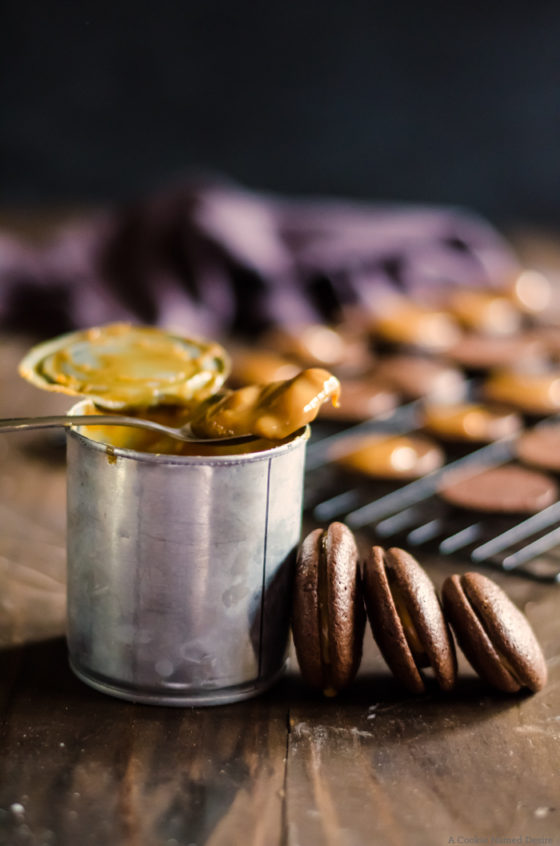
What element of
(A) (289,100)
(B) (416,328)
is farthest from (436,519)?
(A) (289,100)

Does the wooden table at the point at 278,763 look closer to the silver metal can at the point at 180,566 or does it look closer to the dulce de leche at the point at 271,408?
the silver metal can at the point at 180,566

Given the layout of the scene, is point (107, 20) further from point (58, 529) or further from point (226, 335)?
point (58, 529)

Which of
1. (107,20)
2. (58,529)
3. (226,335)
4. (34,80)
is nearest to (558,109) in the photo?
(107,20)

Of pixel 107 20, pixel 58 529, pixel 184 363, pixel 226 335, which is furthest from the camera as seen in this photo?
pixel 107 20

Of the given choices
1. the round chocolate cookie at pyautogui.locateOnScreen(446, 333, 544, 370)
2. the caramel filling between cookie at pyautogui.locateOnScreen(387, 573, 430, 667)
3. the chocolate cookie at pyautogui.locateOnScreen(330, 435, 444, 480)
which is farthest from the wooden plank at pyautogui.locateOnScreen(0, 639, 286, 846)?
the round chocolate cookie at pyautogui.locateOnScreen(446, 333, 544, 370)

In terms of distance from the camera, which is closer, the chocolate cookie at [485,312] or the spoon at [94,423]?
the spoon at [94,423]

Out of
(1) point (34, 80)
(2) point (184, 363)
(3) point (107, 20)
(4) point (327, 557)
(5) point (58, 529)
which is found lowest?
(5) point (58, 529)

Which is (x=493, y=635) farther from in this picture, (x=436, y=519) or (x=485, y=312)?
(x=485, y=312)

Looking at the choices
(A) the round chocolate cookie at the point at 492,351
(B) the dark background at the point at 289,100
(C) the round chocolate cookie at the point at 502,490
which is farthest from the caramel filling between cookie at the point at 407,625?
(B) the dark background at the point at 289,100
